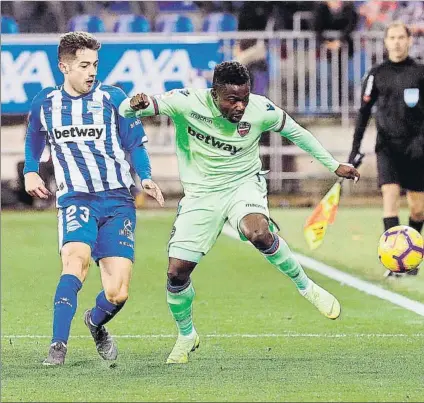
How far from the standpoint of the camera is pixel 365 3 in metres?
21.7

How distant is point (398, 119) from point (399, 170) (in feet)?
1.55

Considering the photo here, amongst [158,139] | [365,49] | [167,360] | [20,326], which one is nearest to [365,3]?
[365,49]

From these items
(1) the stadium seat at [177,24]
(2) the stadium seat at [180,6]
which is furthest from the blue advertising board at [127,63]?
(2) the stadium seat at [180,6]

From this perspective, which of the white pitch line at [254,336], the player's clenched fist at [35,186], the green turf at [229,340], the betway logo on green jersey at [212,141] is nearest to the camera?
the green turf at [229,340]

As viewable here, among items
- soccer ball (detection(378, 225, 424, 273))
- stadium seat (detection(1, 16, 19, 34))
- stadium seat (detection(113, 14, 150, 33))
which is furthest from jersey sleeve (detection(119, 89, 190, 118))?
stadium seat (detection(113, 14, 150, 33))

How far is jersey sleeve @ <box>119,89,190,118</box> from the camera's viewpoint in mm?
7766


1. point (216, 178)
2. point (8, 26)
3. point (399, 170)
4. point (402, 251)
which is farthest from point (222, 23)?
point (216, 178)

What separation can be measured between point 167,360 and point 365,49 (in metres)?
13.7

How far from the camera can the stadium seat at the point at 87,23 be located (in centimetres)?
2095

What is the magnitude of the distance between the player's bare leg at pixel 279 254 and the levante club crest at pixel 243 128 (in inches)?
19.8

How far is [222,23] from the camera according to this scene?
21.4 m

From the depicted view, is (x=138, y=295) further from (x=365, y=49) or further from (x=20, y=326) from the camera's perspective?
(x=365, y=49)

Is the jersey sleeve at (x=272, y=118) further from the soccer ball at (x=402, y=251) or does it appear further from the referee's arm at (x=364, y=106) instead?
the referee's arm at (x=364, y=106)

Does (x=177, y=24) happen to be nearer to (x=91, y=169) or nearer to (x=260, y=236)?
(x=91, y=169)
